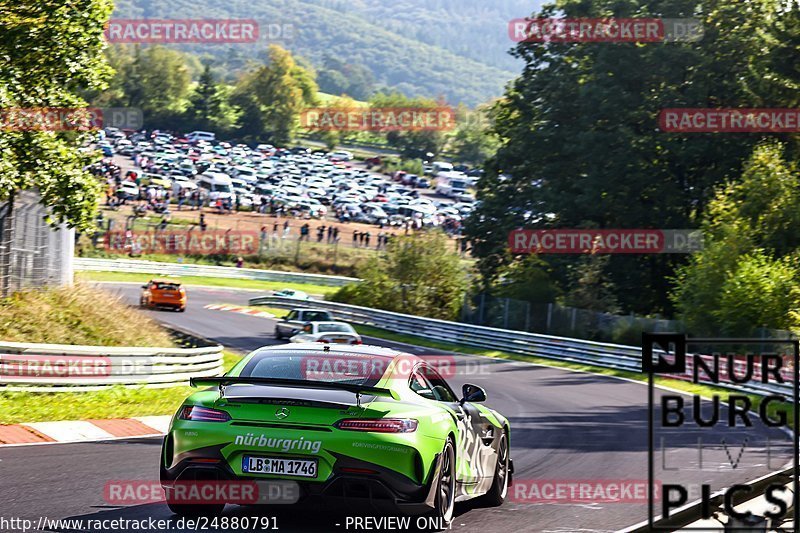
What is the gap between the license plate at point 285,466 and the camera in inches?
302

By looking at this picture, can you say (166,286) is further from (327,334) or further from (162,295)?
(327,334)

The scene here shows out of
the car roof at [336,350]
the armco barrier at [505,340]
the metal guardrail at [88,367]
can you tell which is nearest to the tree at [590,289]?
the armco barrier at [505,340]

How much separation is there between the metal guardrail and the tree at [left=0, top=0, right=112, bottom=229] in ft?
9.35

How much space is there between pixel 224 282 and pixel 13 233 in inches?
1730

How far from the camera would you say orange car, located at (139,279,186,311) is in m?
45.3

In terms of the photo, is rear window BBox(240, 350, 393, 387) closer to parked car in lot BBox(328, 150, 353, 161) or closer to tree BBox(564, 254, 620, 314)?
tree BBox(564, 254, 620, 314)

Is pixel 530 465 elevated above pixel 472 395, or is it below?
below

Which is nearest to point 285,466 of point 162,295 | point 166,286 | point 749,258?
point 749,258

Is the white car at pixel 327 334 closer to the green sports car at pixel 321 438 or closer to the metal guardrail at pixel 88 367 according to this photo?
the metal guardrail at pixel 88 367

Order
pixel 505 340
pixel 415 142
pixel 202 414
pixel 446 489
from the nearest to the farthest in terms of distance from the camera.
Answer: pixel 202 414, pixel 446 489, pixel 505 340, pixel 415 142

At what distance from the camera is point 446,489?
8.46m

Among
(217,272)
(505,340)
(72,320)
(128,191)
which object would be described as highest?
(128,191)

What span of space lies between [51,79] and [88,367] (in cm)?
551

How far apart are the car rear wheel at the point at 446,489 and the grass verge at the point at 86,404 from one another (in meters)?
7.05
